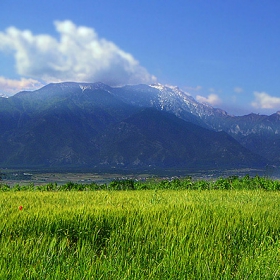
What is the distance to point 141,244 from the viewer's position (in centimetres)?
637

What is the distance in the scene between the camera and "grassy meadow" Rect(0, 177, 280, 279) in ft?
16.4

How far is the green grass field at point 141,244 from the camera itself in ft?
16.4

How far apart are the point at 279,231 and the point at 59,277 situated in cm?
507

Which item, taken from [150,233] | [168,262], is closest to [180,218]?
[150,233]

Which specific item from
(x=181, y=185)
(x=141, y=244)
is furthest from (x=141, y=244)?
(x=181, y=185)

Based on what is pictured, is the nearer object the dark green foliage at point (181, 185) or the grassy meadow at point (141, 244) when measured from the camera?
the grassy meadow at point (141, 244)

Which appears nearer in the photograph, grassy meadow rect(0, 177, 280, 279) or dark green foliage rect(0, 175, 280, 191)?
grassy meadow rect(0, 177, 280, 279)

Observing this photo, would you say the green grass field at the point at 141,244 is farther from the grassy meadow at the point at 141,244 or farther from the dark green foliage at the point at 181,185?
the dark green foliage at the point at 181,185

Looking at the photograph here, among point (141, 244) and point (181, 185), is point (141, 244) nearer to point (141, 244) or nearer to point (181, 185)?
point (141, 244)

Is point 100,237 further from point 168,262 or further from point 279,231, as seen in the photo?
point 279,231

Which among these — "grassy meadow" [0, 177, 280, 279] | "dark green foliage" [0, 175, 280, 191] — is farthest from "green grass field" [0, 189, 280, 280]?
"dark green foliage" [0, 175, 280, 191]

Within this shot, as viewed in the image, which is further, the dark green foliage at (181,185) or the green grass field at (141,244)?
the dark green foliage at (181,185)

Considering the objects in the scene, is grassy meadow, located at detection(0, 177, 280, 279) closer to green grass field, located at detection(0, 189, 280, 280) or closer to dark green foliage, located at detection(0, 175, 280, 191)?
green grass field, located at detection(0, 189, 280, 280)

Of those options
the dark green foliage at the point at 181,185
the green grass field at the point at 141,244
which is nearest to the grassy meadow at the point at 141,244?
the green grass field at the point at 141,244
